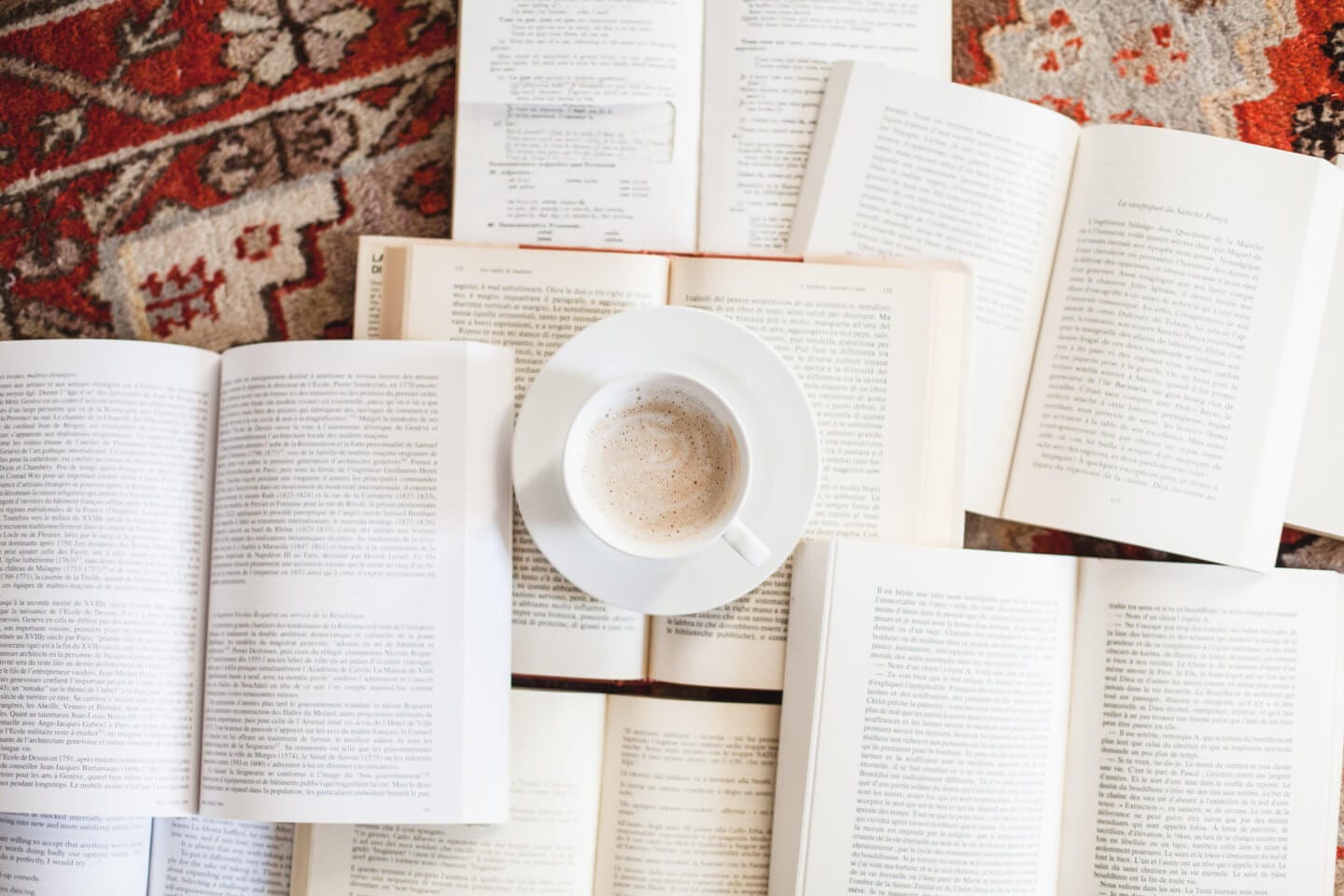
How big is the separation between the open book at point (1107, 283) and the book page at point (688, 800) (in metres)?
0.31

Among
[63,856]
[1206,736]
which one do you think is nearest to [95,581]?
[63,856]

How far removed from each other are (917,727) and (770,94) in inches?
23.1

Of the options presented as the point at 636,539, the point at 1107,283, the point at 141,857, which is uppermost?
the point at 1107,283

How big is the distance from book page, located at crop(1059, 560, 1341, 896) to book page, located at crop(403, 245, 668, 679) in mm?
419

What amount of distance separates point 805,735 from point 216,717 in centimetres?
49

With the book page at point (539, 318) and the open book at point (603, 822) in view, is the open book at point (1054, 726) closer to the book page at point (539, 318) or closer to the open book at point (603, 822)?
the open book at point (603, 822)

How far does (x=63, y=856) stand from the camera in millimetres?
894

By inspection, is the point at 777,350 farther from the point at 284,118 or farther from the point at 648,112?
the point at 284,118

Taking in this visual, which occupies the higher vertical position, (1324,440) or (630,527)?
(1324,440)

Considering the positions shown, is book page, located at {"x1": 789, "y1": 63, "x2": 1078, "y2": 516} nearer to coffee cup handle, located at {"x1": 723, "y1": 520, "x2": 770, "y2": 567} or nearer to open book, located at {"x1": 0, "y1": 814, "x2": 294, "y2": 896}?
coffee cup handle, located at {"x1": 723, "y1": 520, "x2": 770, "y2": 567}

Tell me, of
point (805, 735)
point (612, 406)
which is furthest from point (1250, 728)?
point (612, 406)

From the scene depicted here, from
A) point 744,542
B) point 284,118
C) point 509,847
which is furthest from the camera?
point 284,118

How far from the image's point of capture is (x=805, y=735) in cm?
87

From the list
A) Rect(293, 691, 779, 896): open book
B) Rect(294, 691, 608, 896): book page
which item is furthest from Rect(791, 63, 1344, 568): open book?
Rect(294, 691, 608, 896): book page
